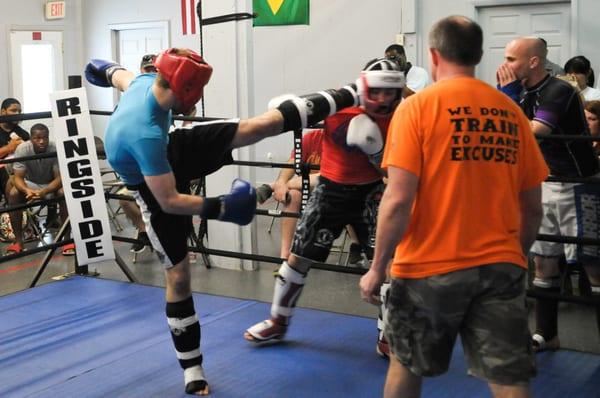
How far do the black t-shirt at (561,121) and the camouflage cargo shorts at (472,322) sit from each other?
5.07ft

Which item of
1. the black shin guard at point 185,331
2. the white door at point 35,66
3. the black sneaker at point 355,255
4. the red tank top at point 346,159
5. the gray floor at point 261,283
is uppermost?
the white door at point 35,66

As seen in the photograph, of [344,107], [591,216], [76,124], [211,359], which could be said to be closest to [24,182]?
[76,124]

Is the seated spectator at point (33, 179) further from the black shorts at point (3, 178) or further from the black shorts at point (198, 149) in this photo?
the black shorts at point (198, 149)

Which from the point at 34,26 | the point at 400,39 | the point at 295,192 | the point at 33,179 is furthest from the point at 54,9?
the point at 295,192

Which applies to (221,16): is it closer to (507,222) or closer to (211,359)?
(211,359)

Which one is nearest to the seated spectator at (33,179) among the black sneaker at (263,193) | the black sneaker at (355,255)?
the black sneaker at (355,255)

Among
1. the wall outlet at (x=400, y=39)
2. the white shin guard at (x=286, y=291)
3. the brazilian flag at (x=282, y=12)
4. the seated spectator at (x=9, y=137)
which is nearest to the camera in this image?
the white shin guard at (x=286, y=291)

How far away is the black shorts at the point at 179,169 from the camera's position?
3174mm

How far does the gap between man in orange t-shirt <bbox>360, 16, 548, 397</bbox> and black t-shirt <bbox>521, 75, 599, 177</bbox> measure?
1.40m

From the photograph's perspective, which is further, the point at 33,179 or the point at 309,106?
the point at 33,179

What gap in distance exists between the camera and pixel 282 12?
19.6 ft

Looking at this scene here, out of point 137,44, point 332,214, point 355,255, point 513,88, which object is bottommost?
point 355,255

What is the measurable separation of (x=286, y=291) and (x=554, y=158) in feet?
4.74

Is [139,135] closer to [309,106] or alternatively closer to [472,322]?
[309,106]
